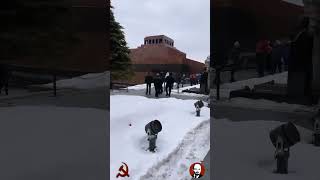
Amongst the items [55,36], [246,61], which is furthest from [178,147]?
[55,36]

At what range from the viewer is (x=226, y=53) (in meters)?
2.37

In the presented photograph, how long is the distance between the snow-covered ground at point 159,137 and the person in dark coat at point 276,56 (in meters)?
1.26

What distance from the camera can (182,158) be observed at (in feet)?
10.0

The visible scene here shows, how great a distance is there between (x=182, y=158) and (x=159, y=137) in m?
0.38

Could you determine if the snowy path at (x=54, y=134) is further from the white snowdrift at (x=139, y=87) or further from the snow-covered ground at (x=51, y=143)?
the white snowdrift at (x=139, y=87)

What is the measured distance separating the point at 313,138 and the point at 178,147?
1520 mm

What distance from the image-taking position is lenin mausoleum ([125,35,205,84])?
314 centimetres

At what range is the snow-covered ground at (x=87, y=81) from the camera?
266 centimetres

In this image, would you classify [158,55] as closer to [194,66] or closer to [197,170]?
[194,66]

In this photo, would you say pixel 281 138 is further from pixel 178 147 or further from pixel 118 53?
pixel 118 53

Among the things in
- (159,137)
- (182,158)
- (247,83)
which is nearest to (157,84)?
(159,137)

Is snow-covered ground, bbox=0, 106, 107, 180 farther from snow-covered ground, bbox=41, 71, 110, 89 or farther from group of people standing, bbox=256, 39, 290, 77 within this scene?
group of people standing, bbox=256, 39, 290, 77

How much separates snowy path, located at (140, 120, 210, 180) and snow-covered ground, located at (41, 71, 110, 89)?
1083 millimetres

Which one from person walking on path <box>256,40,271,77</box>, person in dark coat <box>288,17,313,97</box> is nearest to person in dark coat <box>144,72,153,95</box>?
person walking on path <box>256,40,271,77</box>
